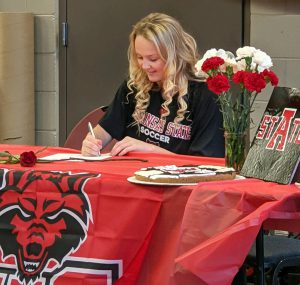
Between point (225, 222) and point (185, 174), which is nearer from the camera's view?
point (225, 222)

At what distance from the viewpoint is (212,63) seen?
6.95 ft

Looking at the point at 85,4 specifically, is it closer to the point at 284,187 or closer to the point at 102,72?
the point at 102,72

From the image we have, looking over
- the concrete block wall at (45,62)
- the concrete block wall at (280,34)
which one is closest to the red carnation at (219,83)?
the concrete block wall at (280,34)

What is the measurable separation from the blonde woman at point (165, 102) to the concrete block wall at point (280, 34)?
92cm

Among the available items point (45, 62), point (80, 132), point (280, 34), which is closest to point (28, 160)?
point (80, 132)

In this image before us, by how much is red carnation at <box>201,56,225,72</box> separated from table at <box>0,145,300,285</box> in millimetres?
339

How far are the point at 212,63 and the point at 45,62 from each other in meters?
2.32

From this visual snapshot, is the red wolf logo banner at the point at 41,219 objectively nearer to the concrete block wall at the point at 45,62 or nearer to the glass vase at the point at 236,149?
the glass vase at the point at 236,149

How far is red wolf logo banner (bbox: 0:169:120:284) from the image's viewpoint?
2.03 metres

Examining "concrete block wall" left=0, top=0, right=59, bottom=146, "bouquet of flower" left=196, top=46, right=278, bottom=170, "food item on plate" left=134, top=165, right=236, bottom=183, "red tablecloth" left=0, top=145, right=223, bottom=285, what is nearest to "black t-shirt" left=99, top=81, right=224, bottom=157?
"bouquet of flower" left=196, top=46, right=278, bottom=170

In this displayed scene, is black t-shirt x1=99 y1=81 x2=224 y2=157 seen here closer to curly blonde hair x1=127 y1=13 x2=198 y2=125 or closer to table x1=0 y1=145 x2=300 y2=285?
curly blonde hair x1=127 y1=13 x2=198 y2=125

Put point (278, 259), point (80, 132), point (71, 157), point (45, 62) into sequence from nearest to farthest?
point (278, 259) → point (71, 157) → point (80, 132) → point (45, 62)

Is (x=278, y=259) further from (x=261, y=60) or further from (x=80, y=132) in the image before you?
(x=80, y=132)

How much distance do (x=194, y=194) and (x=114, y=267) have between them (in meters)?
0.30
